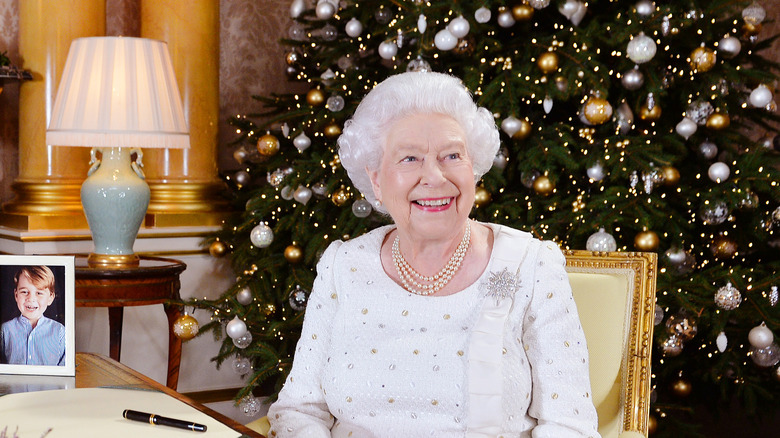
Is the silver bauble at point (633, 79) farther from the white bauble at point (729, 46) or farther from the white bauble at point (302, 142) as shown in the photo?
the white bauble at point (302, 142)

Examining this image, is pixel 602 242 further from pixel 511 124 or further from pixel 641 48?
pixel 641 48

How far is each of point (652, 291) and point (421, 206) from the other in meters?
0.55

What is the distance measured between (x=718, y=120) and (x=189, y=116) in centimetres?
229

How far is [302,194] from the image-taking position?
10.9 ft

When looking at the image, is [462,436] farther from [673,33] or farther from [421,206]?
[673,33]

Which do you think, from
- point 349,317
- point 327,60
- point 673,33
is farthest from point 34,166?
point 673,33

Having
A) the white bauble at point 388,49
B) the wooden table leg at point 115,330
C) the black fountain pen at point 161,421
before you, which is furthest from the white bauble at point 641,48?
the wooden table leg at point 115,330

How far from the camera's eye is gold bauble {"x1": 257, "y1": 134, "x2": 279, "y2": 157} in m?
3.58

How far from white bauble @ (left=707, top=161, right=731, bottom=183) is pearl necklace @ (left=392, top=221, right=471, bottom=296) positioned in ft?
4.60

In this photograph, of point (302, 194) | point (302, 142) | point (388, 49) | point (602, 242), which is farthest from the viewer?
point (302, 142)

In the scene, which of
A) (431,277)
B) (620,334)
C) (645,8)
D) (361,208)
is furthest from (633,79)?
(431,277)

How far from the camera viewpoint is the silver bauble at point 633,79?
9.36ft

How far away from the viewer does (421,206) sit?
1753mm

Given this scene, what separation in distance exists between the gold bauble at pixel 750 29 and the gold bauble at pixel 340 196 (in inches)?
62.1
